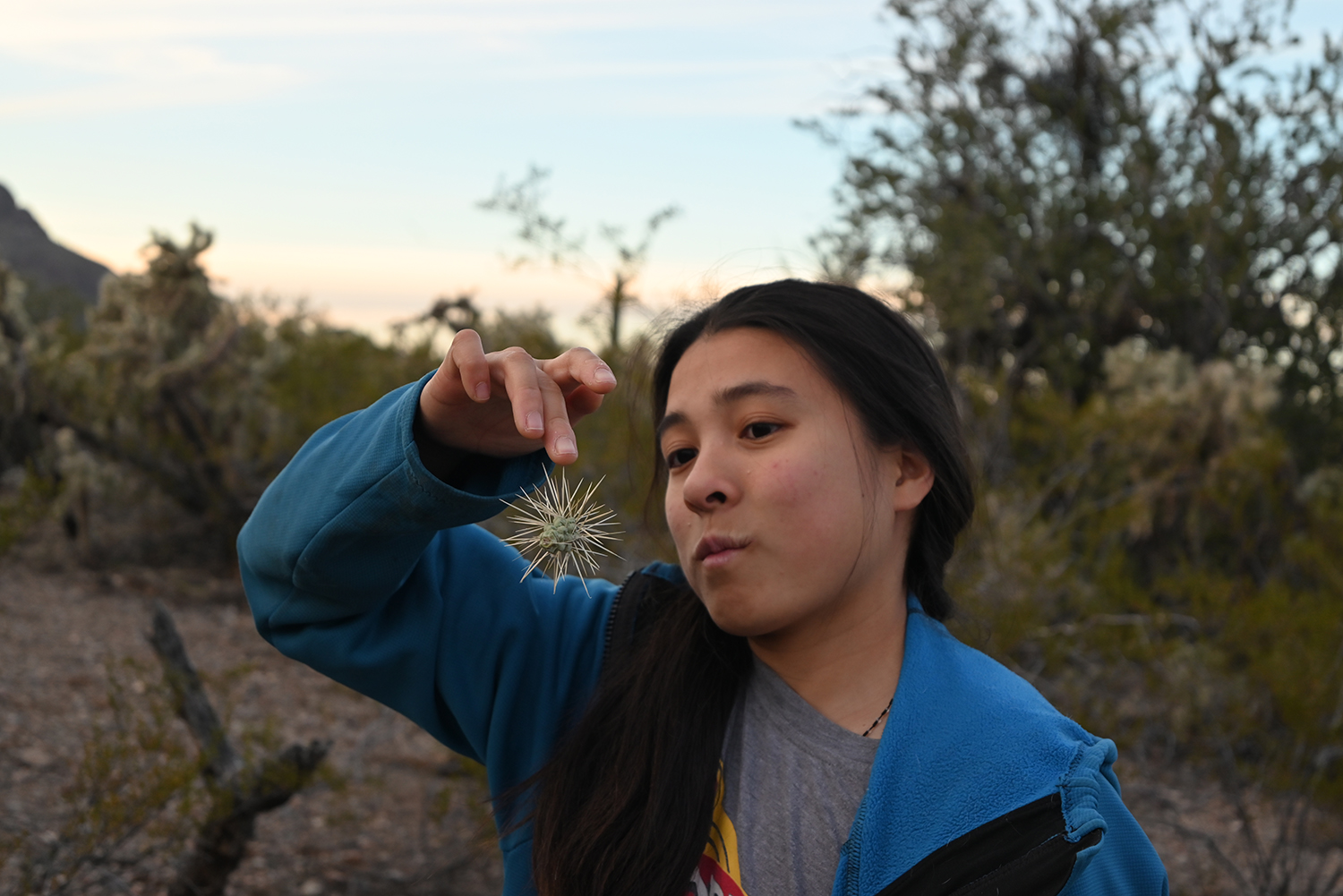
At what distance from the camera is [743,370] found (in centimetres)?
159

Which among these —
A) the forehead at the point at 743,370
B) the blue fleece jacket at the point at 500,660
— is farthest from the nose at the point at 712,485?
the blue fleece jacket at the point at 500,660

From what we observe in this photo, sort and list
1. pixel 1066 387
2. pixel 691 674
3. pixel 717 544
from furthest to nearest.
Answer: pixel 1066 387, pixel 691 674, pixel 717 544

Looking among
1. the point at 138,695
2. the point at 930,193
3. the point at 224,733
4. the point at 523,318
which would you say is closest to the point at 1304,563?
the point at 523,318

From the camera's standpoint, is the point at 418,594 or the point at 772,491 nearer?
the point at 772,491

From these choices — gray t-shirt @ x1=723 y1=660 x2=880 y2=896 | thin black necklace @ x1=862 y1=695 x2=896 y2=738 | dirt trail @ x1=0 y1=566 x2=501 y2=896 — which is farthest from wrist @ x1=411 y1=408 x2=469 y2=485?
dirt trail @ x1=0 y1=566 x2=501 y2=896

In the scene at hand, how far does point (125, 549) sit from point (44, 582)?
0.74 meters

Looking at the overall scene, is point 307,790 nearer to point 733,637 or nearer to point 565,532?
point 733,637

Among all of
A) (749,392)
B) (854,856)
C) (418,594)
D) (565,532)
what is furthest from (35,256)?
(854,856)

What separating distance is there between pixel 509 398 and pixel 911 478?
27.7 inches

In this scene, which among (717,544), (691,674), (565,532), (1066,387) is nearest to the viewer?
(565,532)

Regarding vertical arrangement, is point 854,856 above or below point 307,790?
above

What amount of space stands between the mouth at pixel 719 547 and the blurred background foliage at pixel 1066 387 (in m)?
0.60

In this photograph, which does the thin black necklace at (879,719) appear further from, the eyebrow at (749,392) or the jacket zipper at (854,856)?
the eyebrow at (749,392)


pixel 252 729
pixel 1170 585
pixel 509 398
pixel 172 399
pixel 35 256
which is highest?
pixel 35 256
